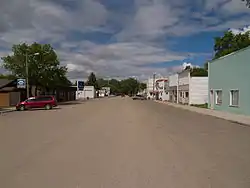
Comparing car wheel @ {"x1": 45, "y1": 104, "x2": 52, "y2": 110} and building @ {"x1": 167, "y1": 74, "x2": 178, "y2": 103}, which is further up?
building @ {"x1": 167, "y1": 74, "x2": 178, "y2": 103}

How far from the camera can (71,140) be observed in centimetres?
1277

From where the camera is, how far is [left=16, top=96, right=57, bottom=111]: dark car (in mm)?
42031

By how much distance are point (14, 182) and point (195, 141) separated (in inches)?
305

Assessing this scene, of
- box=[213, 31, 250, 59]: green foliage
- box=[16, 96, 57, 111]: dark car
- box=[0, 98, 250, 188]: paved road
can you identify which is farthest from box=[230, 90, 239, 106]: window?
box=[213, 31, 250, 59]: green foliage

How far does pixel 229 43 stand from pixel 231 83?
1666 inches

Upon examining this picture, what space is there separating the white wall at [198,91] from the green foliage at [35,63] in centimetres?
2347

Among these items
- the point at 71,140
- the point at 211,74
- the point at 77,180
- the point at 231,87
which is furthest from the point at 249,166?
the point at 211,74

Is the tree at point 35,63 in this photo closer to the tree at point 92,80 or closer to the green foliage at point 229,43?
the green foliage at point 229,43

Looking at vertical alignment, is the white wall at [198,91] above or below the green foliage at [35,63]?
below

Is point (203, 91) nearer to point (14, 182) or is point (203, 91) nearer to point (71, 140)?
point (71, 140)

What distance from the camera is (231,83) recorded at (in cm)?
3378

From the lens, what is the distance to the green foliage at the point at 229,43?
69.2 metres

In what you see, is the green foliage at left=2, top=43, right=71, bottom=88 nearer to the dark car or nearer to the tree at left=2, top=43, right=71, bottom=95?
the tree at left=2, top=43, right=71, bottom=95

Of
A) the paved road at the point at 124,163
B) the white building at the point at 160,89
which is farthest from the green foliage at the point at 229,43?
the paved road at the point at 124,163
